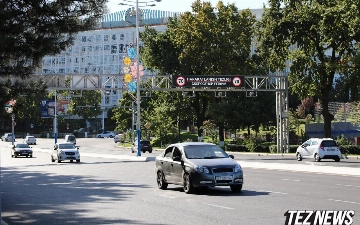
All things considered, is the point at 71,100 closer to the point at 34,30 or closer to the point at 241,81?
the point at 241,81

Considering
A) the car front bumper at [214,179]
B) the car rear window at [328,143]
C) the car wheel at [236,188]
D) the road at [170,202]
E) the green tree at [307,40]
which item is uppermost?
the green tree at [307,40]

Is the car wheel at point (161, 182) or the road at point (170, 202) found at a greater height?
the car wheel at point (161, 182)

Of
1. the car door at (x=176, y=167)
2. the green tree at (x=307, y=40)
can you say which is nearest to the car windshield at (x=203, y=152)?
the car door at (x=176, y=167)

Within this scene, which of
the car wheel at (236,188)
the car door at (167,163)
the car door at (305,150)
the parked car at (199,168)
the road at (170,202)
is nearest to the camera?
the road at (170,202)

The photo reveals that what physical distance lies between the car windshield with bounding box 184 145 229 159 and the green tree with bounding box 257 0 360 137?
3586 cm

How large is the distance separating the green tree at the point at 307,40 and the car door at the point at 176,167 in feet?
118

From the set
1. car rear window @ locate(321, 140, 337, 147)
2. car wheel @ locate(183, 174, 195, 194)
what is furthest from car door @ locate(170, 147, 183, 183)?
car rear window @ locate(321, 140, 337, 147)

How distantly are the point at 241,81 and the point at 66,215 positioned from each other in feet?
153

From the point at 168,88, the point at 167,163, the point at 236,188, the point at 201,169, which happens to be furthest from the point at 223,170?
the point at 168,88

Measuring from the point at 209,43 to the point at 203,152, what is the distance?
181 feet

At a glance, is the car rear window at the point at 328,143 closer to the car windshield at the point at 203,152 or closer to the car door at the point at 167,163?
the car door at the point at 167,163

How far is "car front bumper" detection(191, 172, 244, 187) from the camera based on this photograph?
21562mm

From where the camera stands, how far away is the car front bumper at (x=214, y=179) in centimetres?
2156

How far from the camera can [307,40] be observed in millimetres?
62281
